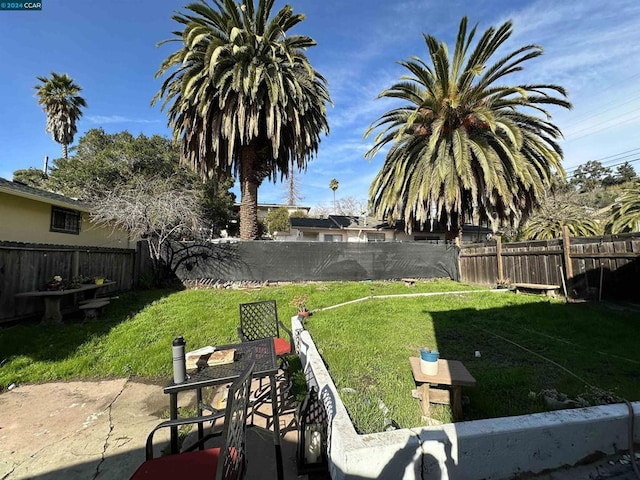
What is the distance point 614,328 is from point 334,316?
4.53m

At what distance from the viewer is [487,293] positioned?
7.83 m

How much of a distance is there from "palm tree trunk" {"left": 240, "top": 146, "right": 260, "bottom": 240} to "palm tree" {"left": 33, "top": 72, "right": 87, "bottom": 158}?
17.6 meters

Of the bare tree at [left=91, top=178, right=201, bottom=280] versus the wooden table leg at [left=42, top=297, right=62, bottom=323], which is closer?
the wooden table leg at [left=42, top=297, right=62, bottom=323]

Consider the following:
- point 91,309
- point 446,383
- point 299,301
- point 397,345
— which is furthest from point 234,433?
A: point 91,309

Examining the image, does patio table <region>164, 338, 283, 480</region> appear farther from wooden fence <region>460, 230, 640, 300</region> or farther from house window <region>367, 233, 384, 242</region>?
house window <region>367, 233, 384, 242</region>

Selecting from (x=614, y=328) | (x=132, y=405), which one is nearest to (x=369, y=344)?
(x=132, y=405)

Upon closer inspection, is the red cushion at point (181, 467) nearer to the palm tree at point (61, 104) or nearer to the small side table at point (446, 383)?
the small side table at point (446, 383)

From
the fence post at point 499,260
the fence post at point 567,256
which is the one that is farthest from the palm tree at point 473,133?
the fence post at point 567,256

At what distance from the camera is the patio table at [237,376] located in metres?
1.86

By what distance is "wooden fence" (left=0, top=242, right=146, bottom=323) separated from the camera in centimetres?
550

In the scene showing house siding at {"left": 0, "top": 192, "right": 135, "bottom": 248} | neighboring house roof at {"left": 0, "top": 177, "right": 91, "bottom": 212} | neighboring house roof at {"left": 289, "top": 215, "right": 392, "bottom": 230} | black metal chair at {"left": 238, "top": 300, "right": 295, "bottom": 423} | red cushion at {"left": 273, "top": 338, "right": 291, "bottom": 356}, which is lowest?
red cushion at {"left": 273, "top": 338, "right": 291, "bottom": 356}

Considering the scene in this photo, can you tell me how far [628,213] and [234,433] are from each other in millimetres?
13527

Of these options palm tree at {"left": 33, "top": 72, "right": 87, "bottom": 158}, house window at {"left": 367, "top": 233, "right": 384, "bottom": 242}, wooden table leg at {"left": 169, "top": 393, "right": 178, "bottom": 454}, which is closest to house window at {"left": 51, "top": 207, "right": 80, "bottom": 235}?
wooden table leg at {"left": 169, "top": 393, "right": 178, "bottom": 454}

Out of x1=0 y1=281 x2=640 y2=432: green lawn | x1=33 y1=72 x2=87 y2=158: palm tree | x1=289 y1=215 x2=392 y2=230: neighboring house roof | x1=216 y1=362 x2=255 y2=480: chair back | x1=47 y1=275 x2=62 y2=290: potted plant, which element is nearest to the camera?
x1=216 y1=362 x2=255 y2=480: chair back
